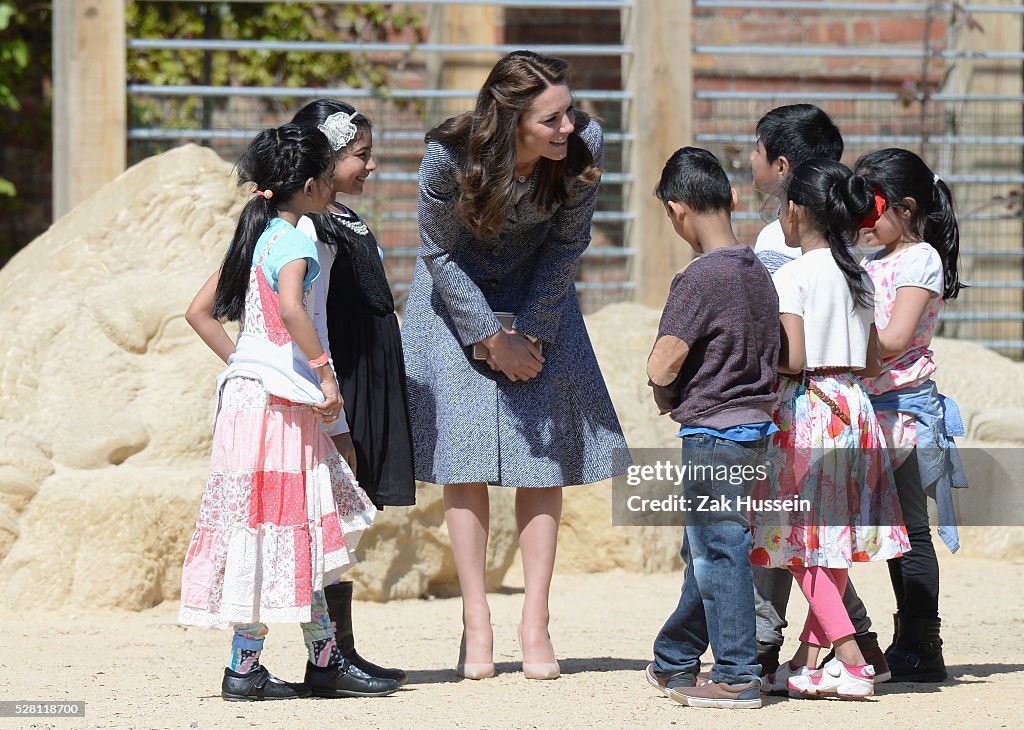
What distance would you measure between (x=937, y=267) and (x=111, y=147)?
161 inches

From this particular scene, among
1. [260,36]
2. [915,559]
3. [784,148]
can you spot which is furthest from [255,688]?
[260,36]

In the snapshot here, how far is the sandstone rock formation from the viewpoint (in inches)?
177

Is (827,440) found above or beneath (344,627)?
above

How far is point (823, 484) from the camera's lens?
3.35 metres

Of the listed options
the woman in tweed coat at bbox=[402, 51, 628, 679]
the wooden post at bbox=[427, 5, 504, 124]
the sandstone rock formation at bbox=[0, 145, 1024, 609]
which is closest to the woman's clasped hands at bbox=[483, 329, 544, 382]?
the woman in tweed coat at bbox=[402, 51, 628, 679]

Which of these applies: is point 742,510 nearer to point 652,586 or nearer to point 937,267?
point 937,267

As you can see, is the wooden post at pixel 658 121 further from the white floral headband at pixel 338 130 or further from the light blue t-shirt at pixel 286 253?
the light blue t-shirt at pixel 286 253

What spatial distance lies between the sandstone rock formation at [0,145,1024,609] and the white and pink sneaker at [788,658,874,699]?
1.86 metres

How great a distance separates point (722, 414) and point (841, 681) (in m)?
0.69

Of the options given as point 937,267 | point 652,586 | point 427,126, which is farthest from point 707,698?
point 427,126

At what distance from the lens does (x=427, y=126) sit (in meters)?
7.39

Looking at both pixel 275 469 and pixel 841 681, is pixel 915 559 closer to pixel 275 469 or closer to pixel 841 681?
pixel 841 681

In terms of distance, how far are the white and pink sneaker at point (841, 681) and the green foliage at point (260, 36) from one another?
502cm
